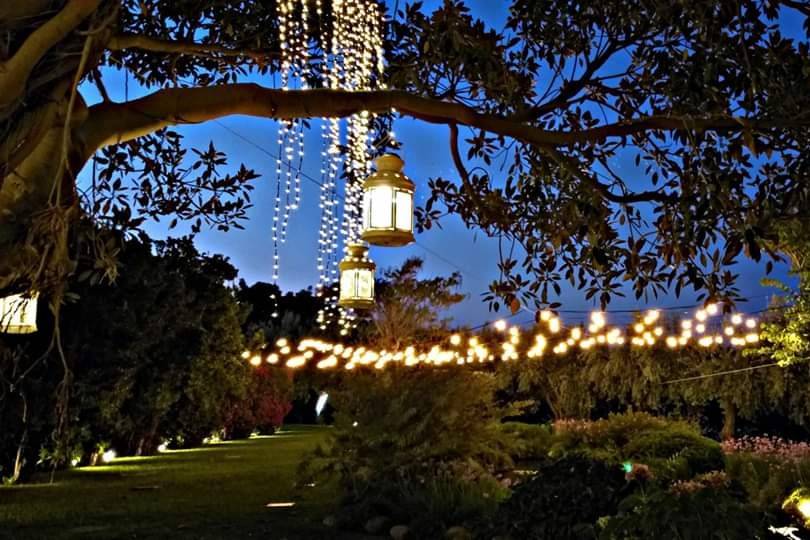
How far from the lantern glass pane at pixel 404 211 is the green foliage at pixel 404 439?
434cm

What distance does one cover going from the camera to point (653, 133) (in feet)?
18.6

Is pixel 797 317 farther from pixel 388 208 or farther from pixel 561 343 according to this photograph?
pixel 388 208

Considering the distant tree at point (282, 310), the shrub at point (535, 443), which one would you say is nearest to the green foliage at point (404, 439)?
the shrub at point (535, 443)

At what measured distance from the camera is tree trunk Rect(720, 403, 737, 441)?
18472mm

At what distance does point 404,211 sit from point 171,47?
159 cm

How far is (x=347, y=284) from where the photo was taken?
656cm

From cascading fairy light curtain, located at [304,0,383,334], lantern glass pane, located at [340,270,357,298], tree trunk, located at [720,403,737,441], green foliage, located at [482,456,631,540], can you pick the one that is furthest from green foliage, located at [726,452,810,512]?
tree trunk, located at [720,403,737,441]

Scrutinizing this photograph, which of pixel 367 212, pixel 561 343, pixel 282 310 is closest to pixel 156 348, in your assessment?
pixel 561 343

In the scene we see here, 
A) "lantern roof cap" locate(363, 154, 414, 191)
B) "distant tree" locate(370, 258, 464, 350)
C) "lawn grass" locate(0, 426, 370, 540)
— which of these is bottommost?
"lawn grass" locate(0, 426, 370, 540)

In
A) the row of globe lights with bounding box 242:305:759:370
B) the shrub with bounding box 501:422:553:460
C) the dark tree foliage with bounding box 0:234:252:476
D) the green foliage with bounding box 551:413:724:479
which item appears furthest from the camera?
the shrub with bounding box 501:422:553:460

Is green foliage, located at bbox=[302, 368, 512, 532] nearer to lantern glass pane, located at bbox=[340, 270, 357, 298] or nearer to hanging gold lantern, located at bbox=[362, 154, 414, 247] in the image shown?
lantern glass pane, located at bbox=[340, 270, 357, 298]

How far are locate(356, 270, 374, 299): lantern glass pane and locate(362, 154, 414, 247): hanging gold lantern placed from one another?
2271 millimetres

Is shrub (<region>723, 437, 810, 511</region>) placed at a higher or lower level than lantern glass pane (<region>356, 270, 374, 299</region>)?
lower

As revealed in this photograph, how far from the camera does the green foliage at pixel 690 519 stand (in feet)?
11.9
